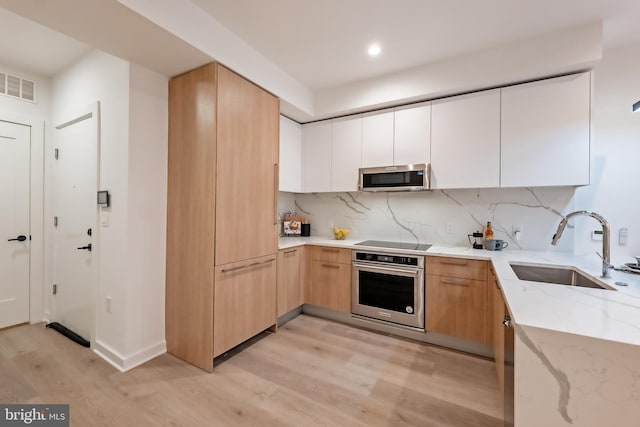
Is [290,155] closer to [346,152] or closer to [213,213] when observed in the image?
[346,152]

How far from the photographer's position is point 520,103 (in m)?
A: 2.38

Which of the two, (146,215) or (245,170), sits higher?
(245,170)

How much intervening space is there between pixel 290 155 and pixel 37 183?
2765mm

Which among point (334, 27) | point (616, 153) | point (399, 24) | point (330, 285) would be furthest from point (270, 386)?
point (616, 153)

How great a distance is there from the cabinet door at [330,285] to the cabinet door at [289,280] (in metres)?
0.15

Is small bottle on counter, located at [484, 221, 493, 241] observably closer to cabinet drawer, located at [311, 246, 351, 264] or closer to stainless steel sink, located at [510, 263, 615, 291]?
stainless steel sink, located at [510, 263, 615, 291]

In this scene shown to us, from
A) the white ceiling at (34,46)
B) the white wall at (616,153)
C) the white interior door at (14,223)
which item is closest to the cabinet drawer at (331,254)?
the white wall at (616,153)

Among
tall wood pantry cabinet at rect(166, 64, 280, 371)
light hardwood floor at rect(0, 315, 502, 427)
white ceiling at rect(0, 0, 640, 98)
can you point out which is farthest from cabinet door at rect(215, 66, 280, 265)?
light hardwood floor at rect(0, 315, 502, 427)

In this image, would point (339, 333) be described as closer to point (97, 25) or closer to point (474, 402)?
point (474, 402)

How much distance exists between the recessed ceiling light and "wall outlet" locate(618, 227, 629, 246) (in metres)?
2.65

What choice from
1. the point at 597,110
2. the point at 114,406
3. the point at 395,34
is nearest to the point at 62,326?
the point at 114,406

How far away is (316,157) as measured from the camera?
345cm

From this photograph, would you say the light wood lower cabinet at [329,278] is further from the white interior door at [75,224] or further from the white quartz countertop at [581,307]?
the white interior door at [75,224]

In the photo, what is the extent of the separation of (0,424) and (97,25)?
2.48 meters
